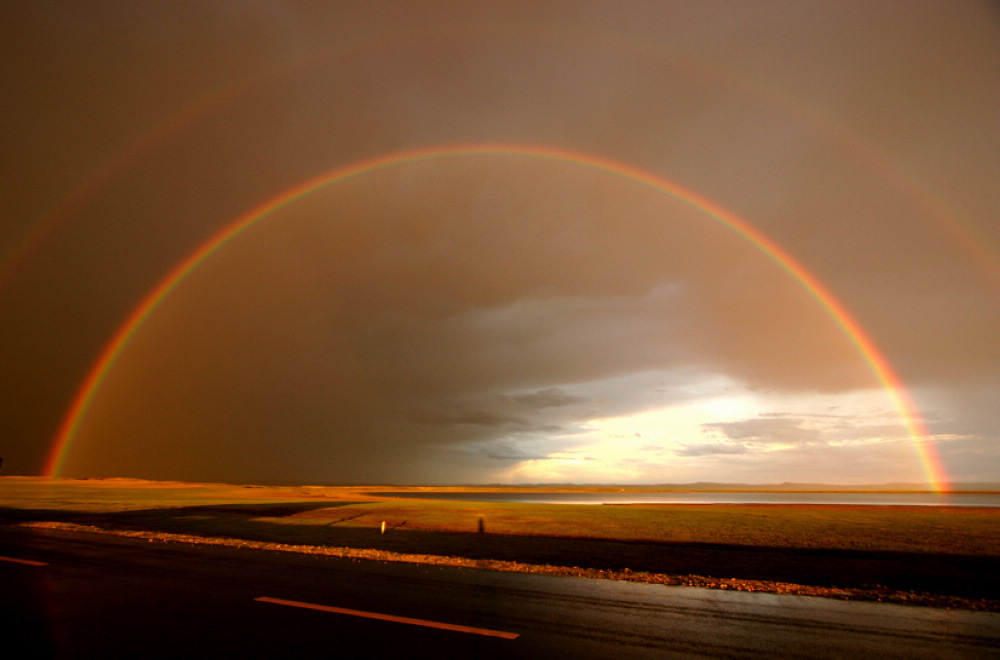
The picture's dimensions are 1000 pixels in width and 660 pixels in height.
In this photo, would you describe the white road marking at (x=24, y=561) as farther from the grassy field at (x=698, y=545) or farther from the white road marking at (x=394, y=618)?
the white road marking at (x=394, y=618)

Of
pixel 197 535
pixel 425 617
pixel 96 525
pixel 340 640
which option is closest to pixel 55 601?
pixel 340 640

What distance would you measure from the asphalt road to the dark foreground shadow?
350 cm

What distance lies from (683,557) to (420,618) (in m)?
13.4

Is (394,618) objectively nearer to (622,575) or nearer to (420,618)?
(420,618)

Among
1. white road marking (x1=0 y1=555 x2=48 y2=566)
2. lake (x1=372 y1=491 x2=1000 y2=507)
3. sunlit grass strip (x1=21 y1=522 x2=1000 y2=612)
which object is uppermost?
sunlit grass strip (x1=21 y1=522 x2=1000 y2=612)

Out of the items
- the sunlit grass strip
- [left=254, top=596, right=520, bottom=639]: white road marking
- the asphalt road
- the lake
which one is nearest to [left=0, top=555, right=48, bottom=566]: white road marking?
the asphalt road

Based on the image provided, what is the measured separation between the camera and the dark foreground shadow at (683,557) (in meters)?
15.5

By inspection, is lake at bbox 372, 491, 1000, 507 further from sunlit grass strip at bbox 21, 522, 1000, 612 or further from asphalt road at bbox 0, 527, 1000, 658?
asphalt road at bbox 0, 527, 1000, 658

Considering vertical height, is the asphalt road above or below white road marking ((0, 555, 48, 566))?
above

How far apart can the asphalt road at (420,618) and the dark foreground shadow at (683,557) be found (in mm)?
3498

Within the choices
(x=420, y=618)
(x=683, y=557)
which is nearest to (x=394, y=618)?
(x=420, y=618)

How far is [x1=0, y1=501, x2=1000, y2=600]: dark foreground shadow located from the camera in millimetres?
15539

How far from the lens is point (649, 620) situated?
1002cm

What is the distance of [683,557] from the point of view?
19.6 m
